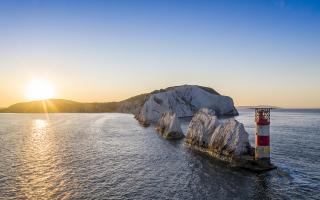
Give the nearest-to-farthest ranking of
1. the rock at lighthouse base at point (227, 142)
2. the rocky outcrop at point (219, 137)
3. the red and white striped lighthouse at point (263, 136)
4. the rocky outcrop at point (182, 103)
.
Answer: the red and white striped lighthouse at point (263, 136)
the rock at lighthouse base at point (227, 142)
the rocky outcrop at point (219, 137)
the rocky outcrop at point (182, 103)

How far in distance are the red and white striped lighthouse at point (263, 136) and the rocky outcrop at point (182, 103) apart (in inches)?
3314

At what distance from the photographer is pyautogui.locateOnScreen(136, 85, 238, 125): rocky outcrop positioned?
124875 mm

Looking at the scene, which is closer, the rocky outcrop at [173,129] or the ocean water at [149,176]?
the ocean water at [149,176]

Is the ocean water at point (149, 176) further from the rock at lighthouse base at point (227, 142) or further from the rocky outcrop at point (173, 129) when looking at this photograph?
the rocky outcrop at point (173, 129)

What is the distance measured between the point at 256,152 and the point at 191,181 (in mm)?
9222

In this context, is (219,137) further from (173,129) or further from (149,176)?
(173,129)

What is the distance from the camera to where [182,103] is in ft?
507

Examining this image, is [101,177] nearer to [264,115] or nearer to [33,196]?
[33,196]

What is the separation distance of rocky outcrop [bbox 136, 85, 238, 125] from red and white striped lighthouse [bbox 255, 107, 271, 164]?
84186mm

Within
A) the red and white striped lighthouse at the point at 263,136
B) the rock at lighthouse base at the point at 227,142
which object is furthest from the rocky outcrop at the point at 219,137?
the red and white striped lighthouse at the point at 263,136

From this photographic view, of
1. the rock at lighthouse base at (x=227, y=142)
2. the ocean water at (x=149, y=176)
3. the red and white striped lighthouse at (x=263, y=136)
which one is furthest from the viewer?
the rock at lighthouse base at (x=227, y=142)

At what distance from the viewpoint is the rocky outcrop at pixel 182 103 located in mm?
124875

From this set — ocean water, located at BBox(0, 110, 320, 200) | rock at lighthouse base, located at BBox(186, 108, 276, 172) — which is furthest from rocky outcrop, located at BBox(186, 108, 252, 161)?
ocean water, located at BBox(0, 110, 320, 200)

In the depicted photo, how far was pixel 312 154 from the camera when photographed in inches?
1639
